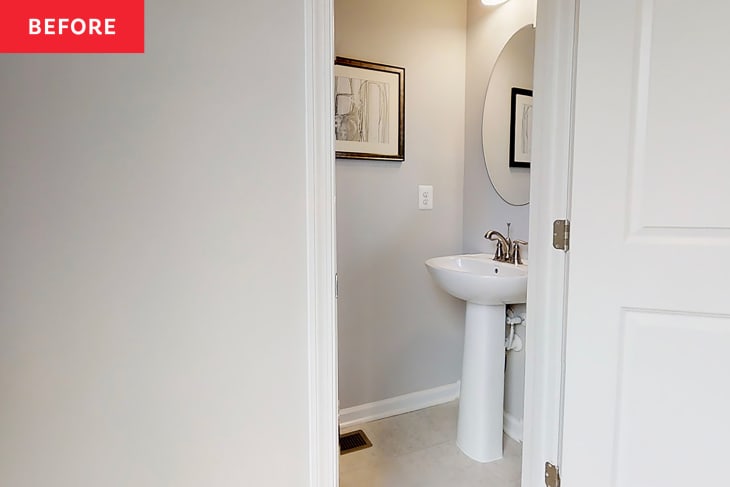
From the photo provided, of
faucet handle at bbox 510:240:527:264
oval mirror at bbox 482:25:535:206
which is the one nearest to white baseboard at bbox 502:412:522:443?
faucet handle at bbox 510:240:527:264

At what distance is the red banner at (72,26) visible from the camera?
0.81 metres

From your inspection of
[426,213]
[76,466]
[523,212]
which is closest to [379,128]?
[426,213]

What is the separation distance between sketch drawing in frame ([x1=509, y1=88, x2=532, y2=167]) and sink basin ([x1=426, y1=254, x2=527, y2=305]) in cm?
52

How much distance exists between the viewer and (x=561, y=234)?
47.2 inches

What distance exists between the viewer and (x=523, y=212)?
Result: 6.38 ft

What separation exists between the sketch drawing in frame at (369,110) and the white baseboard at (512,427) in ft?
4.66

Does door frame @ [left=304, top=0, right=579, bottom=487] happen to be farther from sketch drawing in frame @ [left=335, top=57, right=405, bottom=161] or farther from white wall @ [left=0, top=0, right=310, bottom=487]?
sketch drawing in frame @ [left=335, top=57, right=405, bottom=161]

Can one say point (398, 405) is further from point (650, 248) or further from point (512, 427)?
point (650, 248)

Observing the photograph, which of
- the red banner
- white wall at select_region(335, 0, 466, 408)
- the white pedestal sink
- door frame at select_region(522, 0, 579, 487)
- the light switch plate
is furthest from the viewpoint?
the light switch plate

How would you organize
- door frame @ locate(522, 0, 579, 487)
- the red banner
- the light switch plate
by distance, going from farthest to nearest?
the light switch plate
door frame @ locate(522, 0, 579, 487)
the red banner

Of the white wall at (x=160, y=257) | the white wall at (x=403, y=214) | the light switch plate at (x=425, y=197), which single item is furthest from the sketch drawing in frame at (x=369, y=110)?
the white wall at (x=160, y=257)

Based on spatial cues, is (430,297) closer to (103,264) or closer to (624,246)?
(624,246)

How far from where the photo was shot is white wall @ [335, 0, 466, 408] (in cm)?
204

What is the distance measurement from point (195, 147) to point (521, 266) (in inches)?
57.0
